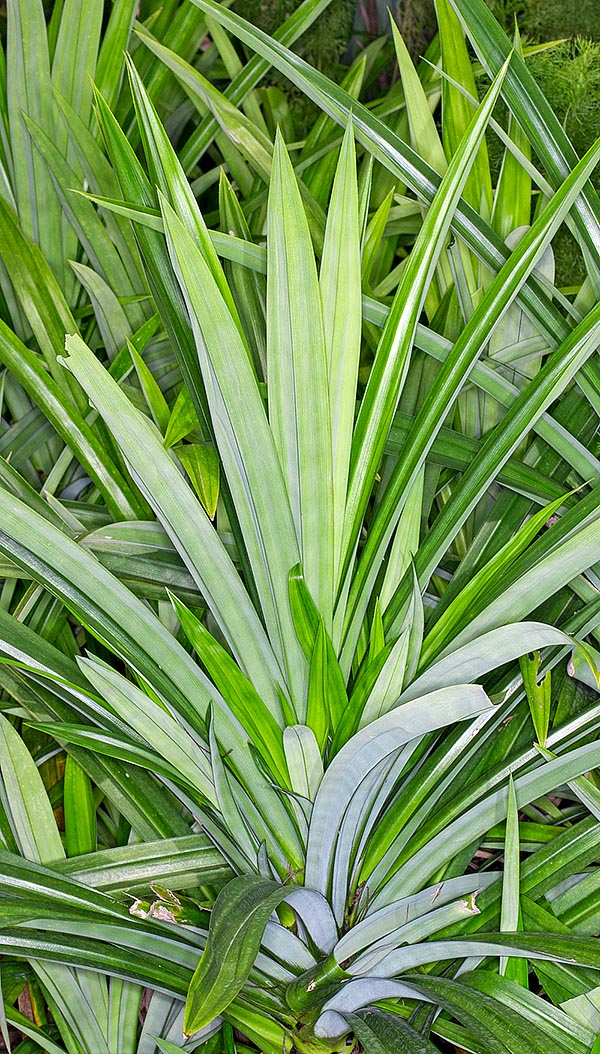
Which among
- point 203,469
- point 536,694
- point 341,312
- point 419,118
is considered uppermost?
point 419,118

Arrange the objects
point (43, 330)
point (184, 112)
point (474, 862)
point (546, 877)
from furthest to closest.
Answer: point (184, 112)
point (43, 330)
point (474, 862)
point (546, 877)

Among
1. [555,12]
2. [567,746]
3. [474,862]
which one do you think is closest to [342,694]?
[567,746]

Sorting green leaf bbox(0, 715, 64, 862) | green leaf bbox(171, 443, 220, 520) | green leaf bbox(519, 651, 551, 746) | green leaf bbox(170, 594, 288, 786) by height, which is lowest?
green leaf bbox(0, 715, 64, 862)

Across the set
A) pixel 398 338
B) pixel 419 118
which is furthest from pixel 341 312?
pixel 419 118

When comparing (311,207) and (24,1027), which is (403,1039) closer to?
(24,1027)

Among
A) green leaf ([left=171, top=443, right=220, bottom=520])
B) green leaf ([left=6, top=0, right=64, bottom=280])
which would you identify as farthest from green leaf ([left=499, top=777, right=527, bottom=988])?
green leaf ([left=6, top=0, right=64, bottom=280])

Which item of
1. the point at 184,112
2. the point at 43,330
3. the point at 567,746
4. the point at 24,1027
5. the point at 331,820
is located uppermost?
the point at 184,112

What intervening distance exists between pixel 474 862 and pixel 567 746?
0.20 meters

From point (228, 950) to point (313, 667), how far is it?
0.19m

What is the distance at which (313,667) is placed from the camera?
1.93 feet

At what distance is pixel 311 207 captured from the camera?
0.93 meters

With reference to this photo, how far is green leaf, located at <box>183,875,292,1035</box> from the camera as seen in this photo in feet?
1.49

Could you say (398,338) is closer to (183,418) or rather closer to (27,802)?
(183,418)

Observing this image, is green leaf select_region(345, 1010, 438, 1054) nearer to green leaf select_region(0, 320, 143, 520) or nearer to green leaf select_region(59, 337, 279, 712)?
green leaf select_region(59, 337, 279, 712)
